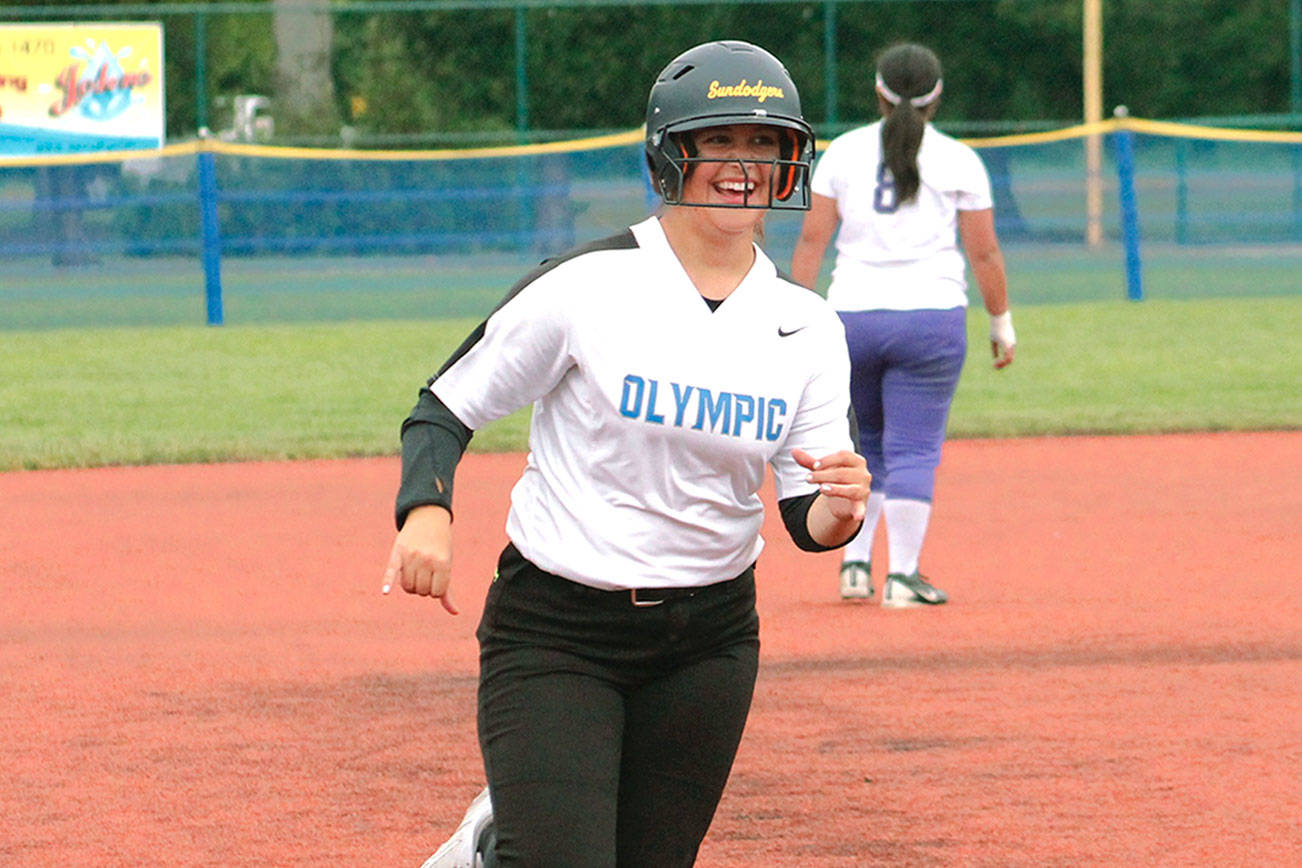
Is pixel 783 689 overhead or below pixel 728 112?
below

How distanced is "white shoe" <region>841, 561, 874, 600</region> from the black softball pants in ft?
13.7

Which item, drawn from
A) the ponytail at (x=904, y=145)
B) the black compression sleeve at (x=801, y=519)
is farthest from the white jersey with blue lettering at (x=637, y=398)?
the ponytail at (x=904, y=145)

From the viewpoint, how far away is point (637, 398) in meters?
3.46

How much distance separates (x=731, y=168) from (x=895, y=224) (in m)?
3.95

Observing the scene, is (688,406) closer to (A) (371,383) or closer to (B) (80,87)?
(A) (371,383)

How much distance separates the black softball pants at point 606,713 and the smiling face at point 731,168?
67cm

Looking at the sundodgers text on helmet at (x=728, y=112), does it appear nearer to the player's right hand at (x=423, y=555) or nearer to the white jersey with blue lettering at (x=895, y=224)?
the player's right hand at (x=423, y=555)

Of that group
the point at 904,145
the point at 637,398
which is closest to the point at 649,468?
the point at 637,398

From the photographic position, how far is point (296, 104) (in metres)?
31.8

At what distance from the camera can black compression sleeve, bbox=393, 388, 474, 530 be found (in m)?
3.40

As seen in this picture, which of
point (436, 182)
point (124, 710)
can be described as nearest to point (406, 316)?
point (436, 182)

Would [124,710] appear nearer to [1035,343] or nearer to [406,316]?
[1035,343]

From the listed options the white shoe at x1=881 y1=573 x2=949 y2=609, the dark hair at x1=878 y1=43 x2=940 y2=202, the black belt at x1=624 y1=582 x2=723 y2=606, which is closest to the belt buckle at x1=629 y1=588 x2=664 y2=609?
the black belt at x1=624 y1=582 x2=723 y2=606

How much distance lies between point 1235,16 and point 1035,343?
21.5 metres
